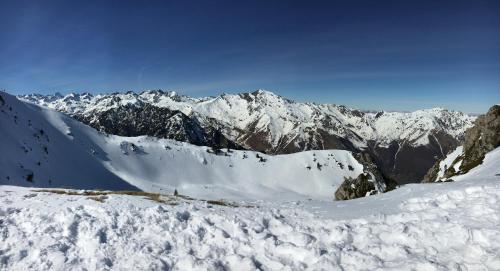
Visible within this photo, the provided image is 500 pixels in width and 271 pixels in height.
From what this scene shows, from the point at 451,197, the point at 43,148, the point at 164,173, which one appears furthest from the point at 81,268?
the point at 164,173

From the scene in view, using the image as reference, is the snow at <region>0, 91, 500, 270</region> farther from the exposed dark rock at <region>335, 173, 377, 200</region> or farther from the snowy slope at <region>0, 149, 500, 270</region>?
the exposed dark rock at <region>335, 173, 377, 200</region>

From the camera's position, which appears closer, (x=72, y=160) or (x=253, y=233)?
(x=253, y=233)

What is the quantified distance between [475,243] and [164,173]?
7270 inches

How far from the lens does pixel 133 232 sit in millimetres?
19438

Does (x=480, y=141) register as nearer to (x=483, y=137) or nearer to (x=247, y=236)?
(x=483, y=137)

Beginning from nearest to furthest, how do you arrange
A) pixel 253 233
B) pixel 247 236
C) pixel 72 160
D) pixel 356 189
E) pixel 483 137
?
pixel 247 236 → pixel 253 233 → pixel 483 137 → pixel 356 189 → pixel 72 160

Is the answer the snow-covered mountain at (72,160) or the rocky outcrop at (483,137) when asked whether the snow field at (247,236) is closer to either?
the rocky outcrop at (483,137)

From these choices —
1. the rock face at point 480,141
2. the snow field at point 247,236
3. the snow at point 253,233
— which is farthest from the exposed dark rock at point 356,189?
the snow field at point 247,236

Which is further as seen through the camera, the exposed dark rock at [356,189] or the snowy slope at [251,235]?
the exposed dark rock at [356,189]

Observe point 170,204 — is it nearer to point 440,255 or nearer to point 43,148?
point 440,255

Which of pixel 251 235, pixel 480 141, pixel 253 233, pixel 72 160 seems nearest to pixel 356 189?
pixel 480 141

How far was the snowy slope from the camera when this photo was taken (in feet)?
54.1

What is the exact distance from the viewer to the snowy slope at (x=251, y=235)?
1650 cm

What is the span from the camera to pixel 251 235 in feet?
63.3
